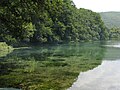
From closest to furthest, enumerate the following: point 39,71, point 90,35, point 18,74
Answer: point 18,74 → point 39,71 → point 90,35

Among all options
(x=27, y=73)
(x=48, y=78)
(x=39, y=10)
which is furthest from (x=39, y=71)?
(x=39, y=10)

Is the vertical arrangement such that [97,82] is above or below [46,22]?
below

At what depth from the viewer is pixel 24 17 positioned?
29656 mm

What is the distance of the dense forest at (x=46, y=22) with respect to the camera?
2727 centimetres

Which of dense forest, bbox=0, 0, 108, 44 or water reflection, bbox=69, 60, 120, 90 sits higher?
dense forest, bbox=0, 0, 108, 44

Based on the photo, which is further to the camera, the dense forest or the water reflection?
the dense forest

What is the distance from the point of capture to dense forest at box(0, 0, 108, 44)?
27266 millimetres

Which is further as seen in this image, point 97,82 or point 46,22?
point 46,22

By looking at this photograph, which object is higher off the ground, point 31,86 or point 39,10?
point 39,10

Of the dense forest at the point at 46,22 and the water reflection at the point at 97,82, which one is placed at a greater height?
the dense forest at the point at 46,22

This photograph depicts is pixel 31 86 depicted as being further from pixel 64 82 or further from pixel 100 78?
pixel 100 78

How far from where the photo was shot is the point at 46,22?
92.8 metres

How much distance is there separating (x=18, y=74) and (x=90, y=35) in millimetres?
118559

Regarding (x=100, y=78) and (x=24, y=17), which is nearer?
(x=100, y=78)
